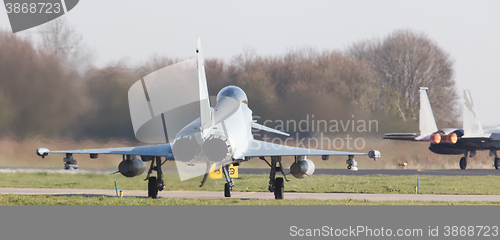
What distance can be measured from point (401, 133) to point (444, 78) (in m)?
18.5

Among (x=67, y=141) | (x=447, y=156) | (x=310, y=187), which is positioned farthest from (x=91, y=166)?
(x=447, y=156)

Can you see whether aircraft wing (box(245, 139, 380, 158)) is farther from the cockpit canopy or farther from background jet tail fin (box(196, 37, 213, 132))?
the cockpit canopy

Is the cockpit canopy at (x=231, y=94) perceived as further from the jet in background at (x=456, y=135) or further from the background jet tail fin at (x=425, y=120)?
the background jet tail fin at (x=425, y=120)

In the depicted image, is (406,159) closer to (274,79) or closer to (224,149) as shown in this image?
(274,79)

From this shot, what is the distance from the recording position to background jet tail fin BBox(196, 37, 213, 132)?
1548 cm

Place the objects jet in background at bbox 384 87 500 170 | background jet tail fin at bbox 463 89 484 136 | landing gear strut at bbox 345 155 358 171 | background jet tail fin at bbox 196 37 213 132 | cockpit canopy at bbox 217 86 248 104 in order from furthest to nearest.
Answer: background jet tail fin at bbox 463 89 484 136 < jet in background at bbox 384 87 500 170 < cockpit canopy at bbox 217 86 248 104 < landing gear strut at bbox 345 155 358 171 < background jet tail fin at bbox 196 37 213 132

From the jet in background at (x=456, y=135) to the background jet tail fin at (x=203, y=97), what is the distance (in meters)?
22.9

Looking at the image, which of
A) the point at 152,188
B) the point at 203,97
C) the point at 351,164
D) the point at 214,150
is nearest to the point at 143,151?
the point at 152,188

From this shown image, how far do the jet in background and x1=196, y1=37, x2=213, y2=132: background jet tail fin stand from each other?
22.9m

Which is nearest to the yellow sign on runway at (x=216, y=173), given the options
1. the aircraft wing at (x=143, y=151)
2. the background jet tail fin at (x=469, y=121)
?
the aircraft wing at (x=143, y=151)

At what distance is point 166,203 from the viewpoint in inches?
584

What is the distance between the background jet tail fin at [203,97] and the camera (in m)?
15.5

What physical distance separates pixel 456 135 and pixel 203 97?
28.1 metres

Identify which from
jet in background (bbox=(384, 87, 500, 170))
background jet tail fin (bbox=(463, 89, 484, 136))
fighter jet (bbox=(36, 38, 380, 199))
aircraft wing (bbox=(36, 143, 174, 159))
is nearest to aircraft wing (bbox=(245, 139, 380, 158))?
fighter jet (bbox=(36, 38, 380, 199))
